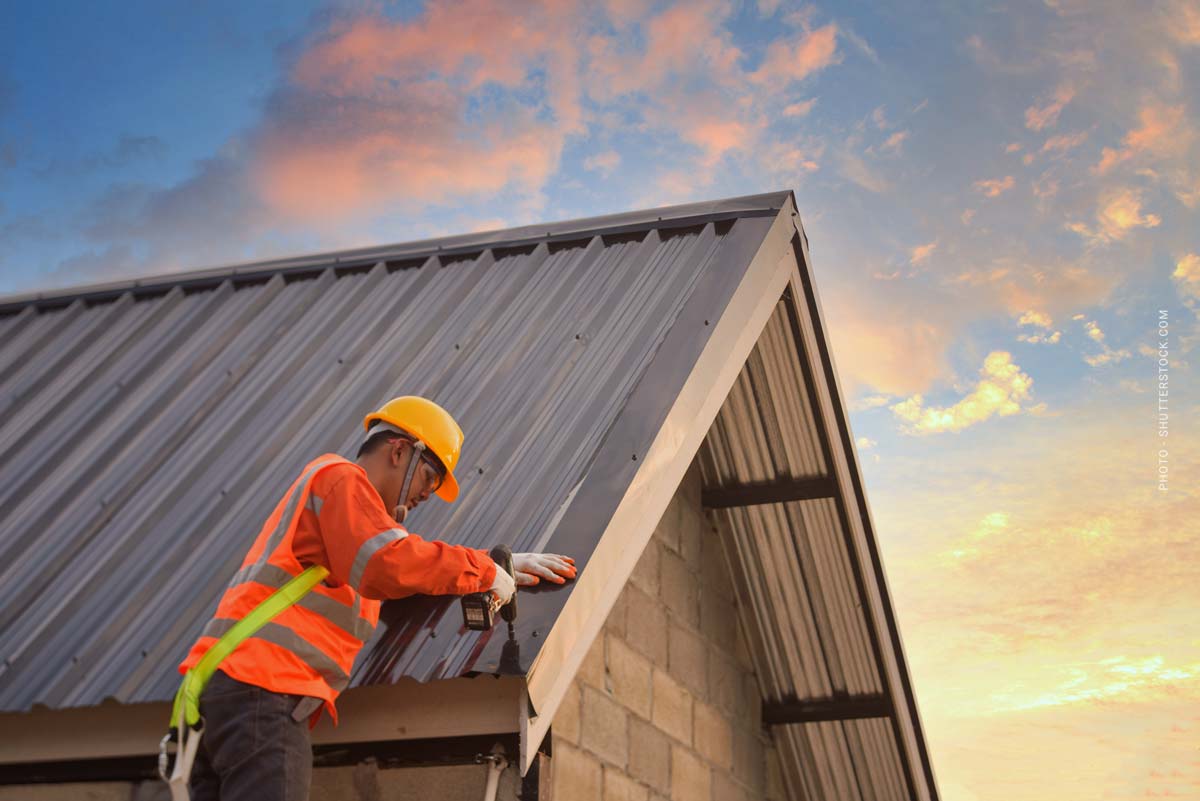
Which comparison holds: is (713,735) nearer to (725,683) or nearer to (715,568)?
(725,683)

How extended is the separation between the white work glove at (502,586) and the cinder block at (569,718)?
1616mm

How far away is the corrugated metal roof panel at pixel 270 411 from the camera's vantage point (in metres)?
4.86

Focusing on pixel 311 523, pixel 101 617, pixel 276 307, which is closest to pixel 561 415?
pixel 311 523

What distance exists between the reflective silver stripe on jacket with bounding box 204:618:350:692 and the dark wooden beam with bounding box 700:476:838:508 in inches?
160

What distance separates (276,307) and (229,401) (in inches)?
52.7

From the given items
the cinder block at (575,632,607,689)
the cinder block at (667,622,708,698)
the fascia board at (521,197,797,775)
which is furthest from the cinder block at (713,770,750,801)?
the fascia board at (521,197,797,775)

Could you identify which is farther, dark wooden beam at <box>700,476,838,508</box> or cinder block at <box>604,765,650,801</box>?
dark wooden beam at <box>700,476,838,508</box>

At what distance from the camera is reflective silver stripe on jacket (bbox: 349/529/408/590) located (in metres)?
3.97

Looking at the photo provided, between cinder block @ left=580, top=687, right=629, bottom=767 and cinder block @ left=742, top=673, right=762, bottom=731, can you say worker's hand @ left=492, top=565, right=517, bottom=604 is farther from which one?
cinder block @ left=742, top=673, right=762, bottom=731

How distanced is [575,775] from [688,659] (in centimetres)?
206

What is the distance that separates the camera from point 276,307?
8055 millimetres

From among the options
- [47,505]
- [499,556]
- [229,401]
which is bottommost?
[499,556]

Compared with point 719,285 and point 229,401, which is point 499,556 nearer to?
point 719,285

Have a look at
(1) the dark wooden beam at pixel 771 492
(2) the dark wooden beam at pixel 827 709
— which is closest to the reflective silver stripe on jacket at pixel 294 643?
(1) the dark wooden beam at pixel 771 492
